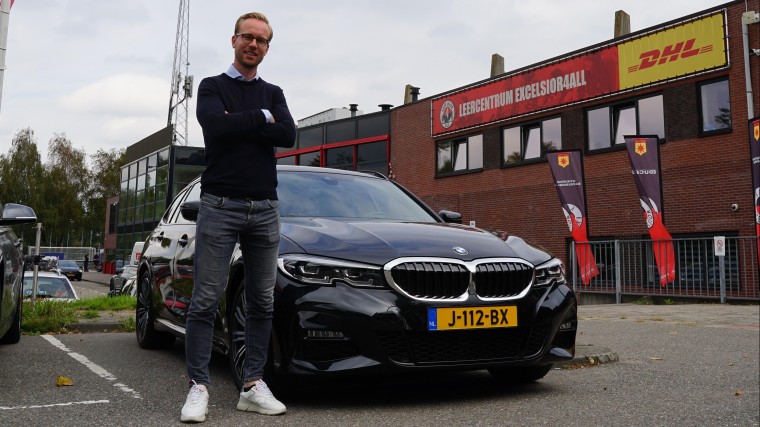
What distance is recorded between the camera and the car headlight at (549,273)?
14.1 ft

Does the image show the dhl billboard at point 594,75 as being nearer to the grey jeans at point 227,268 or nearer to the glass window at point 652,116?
the glass window at point 652,116

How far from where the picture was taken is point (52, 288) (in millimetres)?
15445

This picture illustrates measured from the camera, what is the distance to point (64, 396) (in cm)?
429

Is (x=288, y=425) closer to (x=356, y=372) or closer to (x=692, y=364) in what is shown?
(x=356, y=372)

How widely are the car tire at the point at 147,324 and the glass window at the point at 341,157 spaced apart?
2377 centimetres

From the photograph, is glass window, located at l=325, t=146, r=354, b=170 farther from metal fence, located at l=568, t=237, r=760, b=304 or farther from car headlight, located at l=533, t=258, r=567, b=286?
car headlight, located at l=533, t=258, r=567, b=286

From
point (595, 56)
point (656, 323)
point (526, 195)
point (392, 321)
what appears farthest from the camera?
point (526, 195)

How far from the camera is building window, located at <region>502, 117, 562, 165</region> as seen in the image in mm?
21525

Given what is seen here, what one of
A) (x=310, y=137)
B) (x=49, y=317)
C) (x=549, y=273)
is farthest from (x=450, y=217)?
(x=310, y=137)

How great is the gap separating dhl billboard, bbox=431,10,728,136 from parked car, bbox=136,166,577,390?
1479 cm

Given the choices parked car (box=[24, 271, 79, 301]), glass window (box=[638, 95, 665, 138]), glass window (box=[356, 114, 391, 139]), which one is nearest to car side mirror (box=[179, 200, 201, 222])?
parked car (box=[24, 271, 79, 301])

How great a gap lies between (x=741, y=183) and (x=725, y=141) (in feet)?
3.39

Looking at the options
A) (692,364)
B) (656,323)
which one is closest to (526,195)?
(656,323)

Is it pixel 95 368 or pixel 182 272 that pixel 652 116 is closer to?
pixel 182 272
